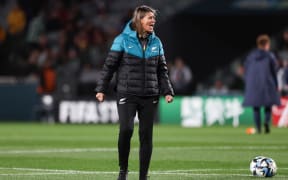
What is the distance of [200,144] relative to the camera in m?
20.7

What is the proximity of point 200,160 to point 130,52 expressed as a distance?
4.39 m

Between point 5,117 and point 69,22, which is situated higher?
point 69,22

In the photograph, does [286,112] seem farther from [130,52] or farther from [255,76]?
[130,52]

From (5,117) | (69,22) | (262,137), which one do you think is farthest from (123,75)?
(69,22)

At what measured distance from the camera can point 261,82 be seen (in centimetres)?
2480

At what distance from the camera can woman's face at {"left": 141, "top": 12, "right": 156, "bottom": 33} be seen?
12.2 m

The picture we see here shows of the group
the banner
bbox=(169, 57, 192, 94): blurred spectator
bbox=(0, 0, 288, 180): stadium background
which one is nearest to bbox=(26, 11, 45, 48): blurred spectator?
bbox=(0, 0, 288, 180): stadium background

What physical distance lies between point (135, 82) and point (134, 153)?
580 cm

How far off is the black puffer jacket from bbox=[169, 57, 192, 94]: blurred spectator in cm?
2076

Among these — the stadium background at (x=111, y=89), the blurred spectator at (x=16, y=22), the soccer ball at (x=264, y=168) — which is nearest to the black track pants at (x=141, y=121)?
the soccer ball at (x=264, y=168)

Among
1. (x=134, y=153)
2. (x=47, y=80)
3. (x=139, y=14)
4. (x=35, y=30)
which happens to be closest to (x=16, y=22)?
(x=35, y=30)

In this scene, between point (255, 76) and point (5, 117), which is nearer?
point (255, 76)

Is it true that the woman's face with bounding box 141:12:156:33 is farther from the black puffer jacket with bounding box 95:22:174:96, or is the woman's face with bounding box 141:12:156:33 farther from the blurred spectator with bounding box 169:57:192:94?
the blurred spectator with bounding box 169:57:192:94

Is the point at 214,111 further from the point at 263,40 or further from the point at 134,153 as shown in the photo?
the point at 134,153
